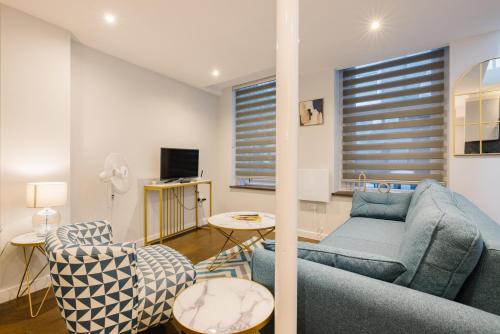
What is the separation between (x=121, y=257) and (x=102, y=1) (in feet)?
6.70

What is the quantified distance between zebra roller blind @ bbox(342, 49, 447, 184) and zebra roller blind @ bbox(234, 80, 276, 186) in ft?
4.00

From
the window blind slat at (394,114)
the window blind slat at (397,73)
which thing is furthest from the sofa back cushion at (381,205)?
the window blind slat at (397,73)

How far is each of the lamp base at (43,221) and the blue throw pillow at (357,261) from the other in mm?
2013

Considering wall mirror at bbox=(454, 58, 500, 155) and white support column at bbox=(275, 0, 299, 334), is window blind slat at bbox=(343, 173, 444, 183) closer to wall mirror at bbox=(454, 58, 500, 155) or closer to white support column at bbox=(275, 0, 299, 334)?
wall mirror at bbox=(454, 58, 500, 155)

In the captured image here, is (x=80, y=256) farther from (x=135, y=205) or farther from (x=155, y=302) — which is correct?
(x=135, y=205)

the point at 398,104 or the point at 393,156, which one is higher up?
the point at 398,104

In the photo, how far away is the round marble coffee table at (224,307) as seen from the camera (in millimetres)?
928

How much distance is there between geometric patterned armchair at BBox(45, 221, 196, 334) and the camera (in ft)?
3.79

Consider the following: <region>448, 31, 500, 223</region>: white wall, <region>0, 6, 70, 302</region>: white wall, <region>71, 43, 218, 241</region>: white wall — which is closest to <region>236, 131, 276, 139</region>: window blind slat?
<region>71, 43, 218, 241</region>: white wall

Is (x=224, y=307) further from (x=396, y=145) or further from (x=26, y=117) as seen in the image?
(x=396, y=145)

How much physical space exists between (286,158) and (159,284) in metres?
1.20

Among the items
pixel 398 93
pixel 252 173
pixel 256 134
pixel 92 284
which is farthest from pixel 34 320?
pixel 398 93

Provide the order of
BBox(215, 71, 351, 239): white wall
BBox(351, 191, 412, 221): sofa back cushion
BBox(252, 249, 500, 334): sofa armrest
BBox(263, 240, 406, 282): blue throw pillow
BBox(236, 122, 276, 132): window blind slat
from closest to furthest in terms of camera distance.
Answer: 1. BBox(252, 249, 500, 334): sofa armrest
2. BBox(263, 240, 406, 282): blue throw pillow
3. BBox(351, 191, 412, 221): sofa back cushion
4. BBox(215, 71, 351, 239): white wall
5. BBox(236, 122, 276, 132): window blind slat

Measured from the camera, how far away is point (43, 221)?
6.72 ft
